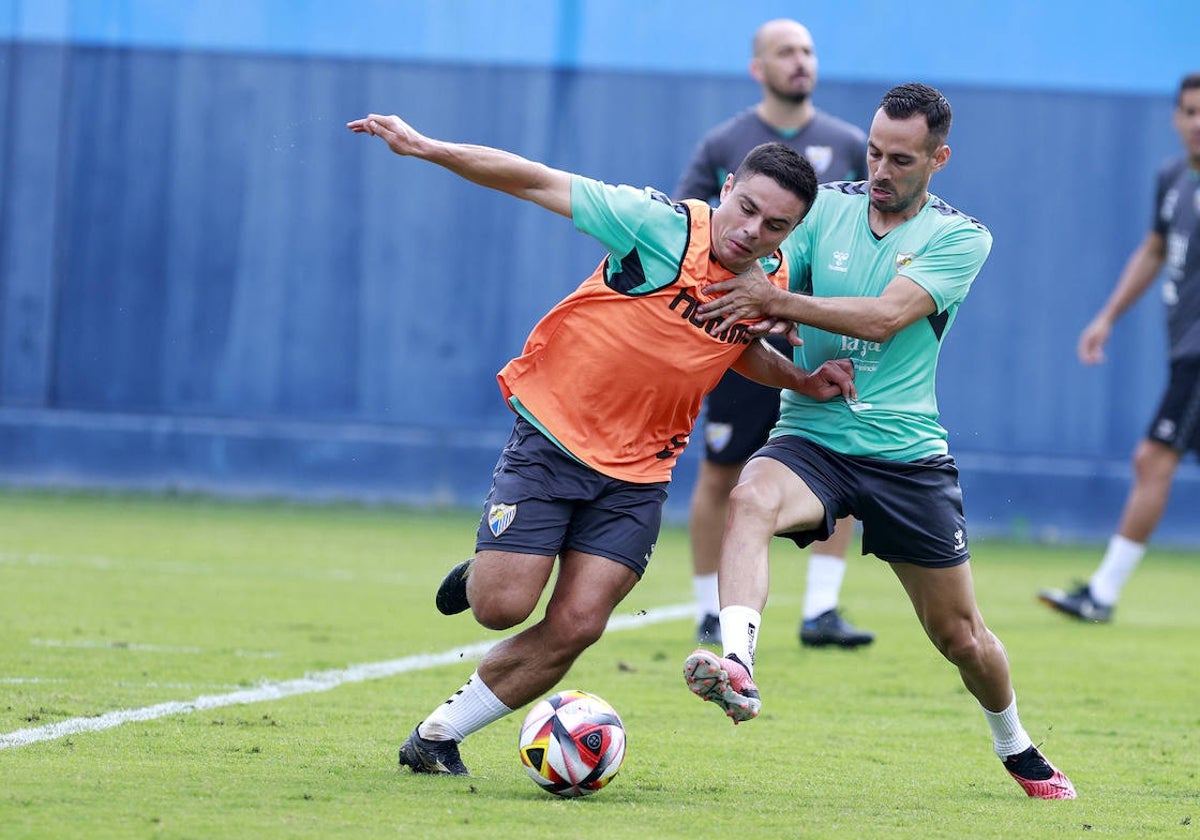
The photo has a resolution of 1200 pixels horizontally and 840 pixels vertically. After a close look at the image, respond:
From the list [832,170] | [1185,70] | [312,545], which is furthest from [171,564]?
[1185,70]

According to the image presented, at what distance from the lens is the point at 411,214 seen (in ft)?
51.1

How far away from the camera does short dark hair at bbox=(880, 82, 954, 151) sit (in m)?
5.00

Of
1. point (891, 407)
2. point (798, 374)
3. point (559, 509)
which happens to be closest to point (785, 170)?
point (798, 374)

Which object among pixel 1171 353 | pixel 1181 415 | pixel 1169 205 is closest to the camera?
pixel 1181 415

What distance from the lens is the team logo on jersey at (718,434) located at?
788cm

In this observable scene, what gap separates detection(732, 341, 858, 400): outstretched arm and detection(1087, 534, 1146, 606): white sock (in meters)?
4.72

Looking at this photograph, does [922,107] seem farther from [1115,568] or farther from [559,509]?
[1115,568]

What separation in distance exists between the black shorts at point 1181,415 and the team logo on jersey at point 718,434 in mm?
2622

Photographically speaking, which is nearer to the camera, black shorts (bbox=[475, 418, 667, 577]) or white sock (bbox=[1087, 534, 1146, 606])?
black shorts (bbox=[475, 418, 667, 577])

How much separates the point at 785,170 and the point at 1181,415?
5199 mm

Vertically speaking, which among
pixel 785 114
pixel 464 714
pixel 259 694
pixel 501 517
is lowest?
pixel 259 694

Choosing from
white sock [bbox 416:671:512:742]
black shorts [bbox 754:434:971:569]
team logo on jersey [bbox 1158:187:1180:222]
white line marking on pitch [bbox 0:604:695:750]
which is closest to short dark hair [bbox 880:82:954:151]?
black shorts [bbox 754:434:971:569]

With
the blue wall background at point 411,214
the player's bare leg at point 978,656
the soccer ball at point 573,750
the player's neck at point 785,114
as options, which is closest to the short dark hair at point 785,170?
the player's bare leg at point 978,656

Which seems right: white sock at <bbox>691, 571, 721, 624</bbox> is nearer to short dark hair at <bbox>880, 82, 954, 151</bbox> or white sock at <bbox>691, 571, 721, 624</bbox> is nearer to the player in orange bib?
the player in orange bib
